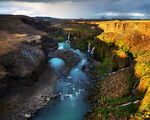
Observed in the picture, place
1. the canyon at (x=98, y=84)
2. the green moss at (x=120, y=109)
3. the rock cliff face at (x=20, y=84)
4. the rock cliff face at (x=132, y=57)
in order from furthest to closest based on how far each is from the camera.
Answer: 1. the rock cliff face at (x=20, y=84)
2. the canyon at (x=98, y=84)
3. the rock cliff face at (x=132, y=57)
4. the green moss at (x=120, y=109)

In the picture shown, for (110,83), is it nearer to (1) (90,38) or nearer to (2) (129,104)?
(2) (129,104)

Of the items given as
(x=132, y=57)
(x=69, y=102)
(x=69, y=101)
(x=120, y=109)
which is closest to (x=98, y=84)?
(x=69, y=101)

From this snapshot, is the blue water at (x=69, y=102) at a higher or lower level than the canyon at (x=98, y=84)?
lower

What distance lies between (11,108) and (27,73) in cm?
842

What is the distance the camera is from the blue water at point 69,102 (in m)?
20.9

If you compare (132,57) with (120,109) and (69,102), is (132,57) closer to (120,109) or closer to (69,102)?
(120,109)

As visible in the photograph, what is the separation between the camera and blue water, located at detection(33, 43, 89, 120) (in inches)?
822

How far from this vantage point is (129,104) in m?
18.0

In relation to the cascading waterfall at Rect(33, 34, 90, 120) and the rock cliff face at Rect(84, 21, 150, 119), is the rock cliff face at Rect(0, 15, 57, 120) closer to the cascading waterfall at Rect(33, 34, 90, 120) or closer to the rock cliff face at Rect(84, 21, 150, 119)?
the cascading waterfall at Rect(33, 34, 90, 120)

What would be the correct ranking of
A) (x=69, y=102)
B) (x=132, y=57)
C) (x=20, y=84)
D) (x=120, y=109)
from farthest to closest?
(x=132, y=57)
(x=20, y=84)
(x=69, y=102)
(x=120, y=109)

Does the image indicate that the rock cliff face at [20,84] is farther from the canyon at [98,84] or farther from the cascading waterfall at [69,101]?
the cascading waterfall at [69,101]

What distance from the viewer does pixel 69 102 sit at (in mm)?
24000

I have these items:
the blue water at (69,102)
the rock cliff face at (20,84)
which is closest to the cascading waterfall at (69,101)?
the blue water at (69,102)

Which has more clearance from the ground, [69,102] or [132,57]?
[132,57]
